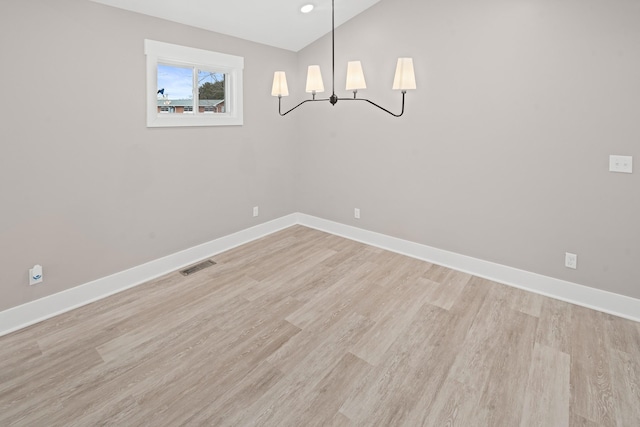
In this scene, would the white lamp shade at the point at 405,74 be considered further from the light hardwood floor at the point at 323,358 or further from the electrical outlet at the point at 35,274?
the electrical outlet at the point at 35,274

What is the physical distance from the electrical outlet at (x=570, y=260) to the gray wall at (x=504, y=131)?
34mm

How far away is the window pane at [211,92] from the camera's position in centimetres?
372

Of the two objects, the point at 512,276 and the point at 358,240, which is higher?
the point at 358,240

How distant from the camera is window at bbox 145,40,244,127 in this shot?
319 centimetres

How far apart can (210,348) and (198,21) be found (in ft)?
9.72

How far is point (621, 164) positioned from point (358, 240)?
2.63 metres

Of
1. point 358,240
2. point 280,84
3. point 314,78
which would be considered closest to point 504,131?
point 314,78

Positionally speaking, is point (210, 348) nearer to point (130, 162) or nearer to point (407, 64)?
point (130, 162)

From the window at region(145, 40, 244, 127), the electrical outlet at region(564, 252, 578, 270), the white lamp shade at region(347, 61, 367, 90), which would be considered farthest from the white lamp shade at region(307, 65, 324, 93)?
the electrical outlet at region(564, 252, 578, 270)

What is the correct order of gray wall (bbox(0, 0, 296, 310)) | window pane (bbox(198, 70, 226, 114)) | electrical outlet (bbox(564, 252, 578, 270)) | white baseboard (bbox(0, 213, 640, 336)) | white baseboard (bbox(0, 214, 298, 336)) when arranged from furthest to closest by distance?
window pane (bbox(198, 70, 226, 114)) → electrical outlet (bbox(564, 252, 578, 270)) → white baseboard (bbox(0, 213, 640, 336)) → white baseboard (bbox(0, 214, 298, 336)) → gray wall (bbox(0, 0, 296, 310))

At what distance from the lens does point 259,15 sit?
3486 mm

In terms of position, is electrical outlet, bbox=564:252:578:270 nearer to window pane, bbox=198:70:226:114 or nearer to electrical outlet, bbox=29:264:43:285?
window pane, bbox=198:70:226:114

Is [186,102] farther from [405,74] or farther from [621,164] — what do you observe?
[621,164]

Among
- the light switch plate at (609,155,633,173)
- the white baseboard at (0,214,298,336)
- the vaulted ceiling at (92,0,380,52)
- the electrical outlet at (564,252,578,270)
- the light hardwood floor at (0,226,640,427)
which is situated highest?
the vaulted ceiling at (92,0,380,52)
